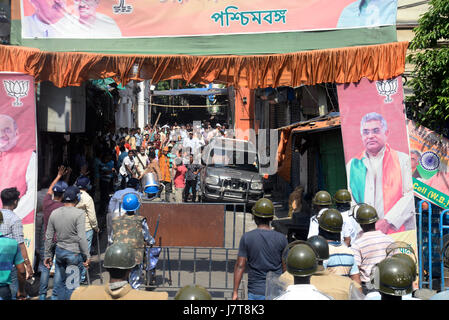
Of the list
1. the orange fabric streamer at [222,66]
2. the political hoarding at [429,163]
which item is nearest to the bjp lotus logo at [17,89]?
the orange fabric streamer at [222,66]

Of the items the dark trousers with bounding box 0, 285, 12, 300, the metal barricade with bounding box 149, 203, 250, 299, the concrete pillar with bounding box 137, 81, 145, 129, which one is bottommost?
the metal barricade with bounding box 149, 203, 250, 299

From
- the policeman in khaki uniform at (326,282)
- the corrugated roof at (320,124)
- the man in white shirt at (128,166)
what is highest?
the corrugated roof at (320,124)

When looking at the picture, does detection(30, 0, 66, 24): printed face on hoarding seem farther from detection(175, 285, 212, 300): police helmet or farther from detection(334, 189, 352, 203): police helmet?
detection(175, 285, 212, 300): police helmet

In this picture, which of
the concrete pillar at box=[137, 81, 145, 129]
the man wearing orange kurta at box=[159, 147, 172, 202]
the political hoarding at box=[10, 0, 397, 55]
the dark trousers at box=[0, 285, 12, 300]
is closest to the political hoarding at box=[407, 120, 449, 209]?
the political hoarding at box=[10, 0, 397, 55]

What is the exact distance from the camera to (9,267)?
527cm

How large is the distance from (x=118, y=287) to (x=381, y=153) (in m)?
5.83

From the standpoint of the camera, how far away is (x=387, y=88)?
834 centimetres

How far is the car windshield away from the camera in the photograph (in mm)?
17219

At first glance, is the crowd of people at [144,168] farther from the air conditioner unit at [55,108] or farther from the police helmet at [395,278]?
the police helmet at [395,278]

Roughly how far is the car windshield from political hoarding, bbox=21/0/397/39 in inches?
342

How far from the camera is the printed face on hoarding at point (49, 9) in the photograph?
28.6 ft

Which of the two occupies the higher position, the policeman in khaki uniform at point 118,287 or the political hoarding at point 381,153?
the political hoarding at point 381,153

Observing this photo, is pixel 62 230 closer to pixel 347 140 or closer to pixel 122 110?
pixel 347 140

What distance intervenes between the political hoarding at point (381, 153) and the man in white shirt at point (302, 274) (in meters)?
4.73
